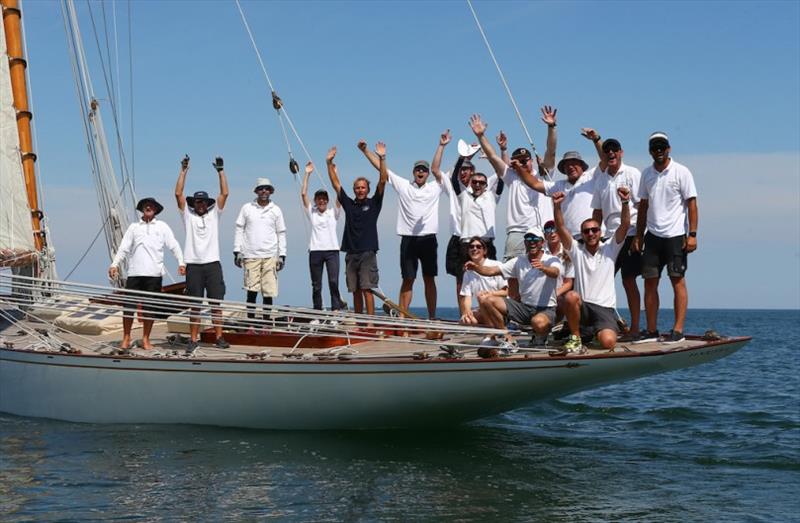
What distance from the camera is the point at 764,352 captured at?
4666cm

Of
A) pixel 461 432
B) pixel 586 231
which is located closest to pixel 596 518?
pixel 586 231

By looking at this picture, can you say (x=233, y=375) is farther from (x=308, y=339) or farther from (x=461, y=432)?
(x=461, y=432)

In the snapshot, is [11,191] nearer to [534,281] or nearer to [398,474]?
[398,474]

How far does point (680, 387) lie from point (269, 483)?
680 inches

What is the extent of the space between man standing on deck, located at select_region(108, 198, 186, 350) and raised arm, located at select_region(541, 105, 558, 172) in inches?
199

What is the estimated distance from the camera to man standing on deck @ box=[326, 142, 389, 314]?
1449cm

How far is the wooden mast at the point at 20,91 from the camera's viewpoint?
1755 centimetres

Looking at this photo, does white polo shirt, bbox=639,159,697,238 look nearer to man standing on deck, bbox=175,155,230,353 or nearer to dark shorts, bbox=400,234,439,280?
dark shorts, bbox=400,234,439,280

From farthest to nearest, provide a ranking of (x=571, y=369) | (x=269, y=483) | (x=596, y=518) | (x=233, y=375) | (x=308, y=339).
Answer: (x=308, y=339) < (x=233, y=375) < (x=571, y=369) < (x=269, y=483) < (x=596, y=518)

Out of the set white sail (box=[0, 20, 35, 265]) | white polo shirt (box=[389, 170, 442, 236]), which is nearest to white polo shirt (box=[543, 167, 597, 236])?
white polo shirt (box=[389, 170, 442, 236])

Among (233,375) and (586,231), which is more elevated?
(586,231)

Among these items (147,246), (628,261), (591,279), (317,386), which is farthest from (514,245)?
(147,246)

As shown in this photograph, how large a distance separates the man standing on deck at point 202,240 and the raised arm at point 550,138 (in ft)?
14.4

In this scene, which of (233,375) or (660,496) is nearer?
(660,496)
